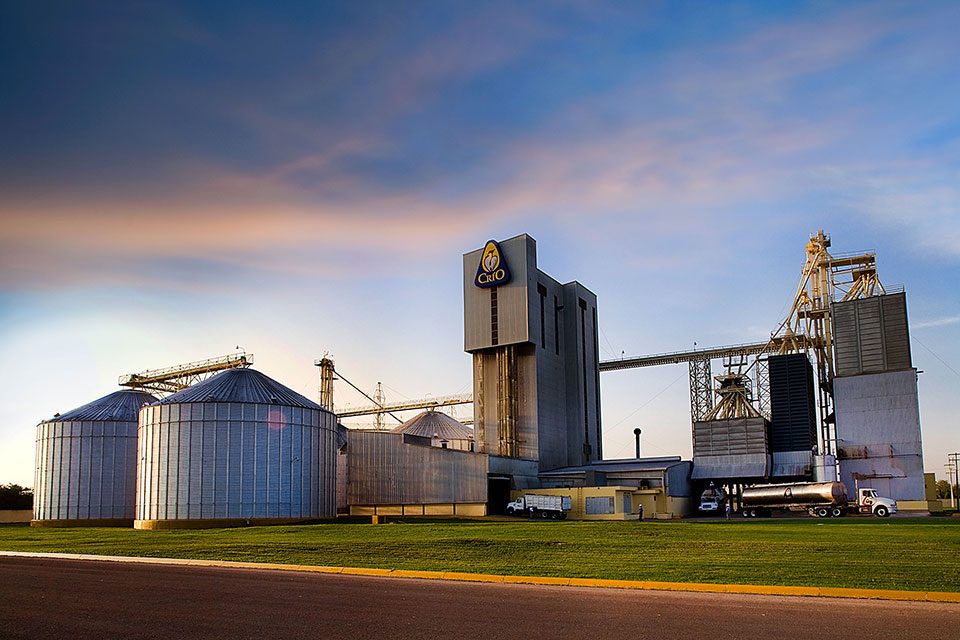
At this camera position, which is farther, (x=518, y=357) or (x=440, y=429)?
(x=440, y=429)

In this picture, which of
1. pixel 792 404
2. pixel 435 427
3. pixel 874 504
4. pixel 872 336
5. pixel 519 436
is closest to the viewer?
pixel 874 504

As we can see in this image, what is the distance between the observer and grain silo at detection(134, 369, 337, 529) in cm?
6738

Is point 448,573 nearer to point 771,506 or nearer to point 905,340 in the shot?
point 771,506

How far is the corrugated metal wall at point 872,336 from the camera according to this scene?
94000mm

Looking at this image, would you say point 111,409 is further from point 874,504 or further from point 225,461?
point 874,504

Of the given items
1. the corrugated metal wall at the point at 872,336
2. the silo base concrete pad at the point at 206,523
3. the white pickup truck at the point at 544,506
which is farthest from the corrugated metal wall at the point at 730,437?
the silo base concrete pad at the point at 206,523

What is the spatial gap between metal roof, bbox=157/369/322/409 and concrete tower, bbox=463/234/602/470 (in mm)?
28931

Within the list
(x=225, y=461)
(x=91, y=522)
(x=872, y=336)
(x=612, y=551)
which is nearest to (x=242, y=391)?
(x=225, y=461)

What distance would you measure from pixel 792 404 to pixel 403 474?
46.2 m

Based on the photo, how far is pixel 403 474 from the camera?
8769cm

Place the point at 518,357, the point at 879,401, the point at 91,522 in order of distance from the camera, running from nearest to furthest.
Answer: the point at 91,522, the point at 879,401, the point at 518,357

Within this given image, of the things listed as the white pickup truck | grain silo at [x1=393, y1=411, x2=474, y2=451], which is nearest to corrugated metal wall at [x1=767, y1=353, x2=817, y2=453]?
the white pickup truck

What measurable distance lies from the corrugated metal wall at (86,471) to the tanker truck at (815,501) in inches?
2375

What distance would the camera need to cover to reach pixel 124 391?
90.9m
